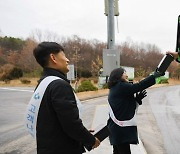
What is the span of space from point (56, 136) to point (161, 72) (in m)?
1.65

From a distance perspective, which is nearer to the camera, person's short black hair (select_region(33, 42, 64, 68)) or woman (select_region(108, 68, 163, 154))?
person's short black hair (select_region(33, 42, 64, 68))

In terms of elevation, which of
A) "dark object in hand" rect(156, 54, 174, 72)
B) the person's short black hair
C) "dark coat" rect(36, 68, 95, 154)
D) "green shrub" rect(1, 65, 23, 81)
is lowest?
"green shrub" rect(1, 65, 23, 81)

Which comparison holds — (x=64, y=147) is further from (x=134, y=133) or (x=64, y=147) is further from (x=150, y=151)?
(x=150, y=151)

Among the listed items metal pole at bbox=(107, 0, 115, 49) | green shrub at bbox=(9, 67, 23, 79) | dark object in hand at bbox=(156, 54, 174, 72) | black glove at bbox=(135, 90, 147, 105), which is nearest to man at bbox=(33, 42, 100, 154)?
dark object in hand at bbox=(156, 54, 174, 72)

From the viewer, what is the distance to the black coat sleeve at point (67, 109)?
239cm

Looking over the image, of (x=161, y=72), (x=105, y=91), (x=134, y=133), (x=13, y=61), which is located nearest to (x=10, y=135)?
→ (x=134, y=133)

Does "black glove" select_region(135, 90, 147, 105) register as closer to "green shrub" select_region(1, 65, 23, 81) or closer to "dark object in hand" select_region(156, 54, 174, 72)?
"dark object in hand" select_region(156, 54, 174, 72)

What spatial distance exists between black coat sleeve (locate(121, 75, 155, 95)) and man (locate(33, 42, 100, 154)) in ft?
4.03

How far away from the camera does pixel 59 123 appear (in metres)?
2.50

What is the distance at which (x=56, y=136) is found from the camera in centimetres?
249

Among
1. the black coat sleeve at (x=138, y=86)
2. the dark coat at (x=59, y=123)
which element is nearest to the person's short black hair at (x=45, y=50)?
the dark coat at (x=59, y=123)

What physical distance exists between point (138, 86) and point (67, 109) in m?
1.49

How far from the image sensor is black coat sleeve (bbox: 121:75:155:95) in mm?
3596

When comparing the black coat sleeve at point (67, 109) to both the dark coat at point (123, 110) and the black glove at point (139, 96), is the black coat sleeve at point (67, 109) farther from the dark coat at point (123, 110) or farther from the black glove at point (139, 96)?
the black glove at point (139, 96)
